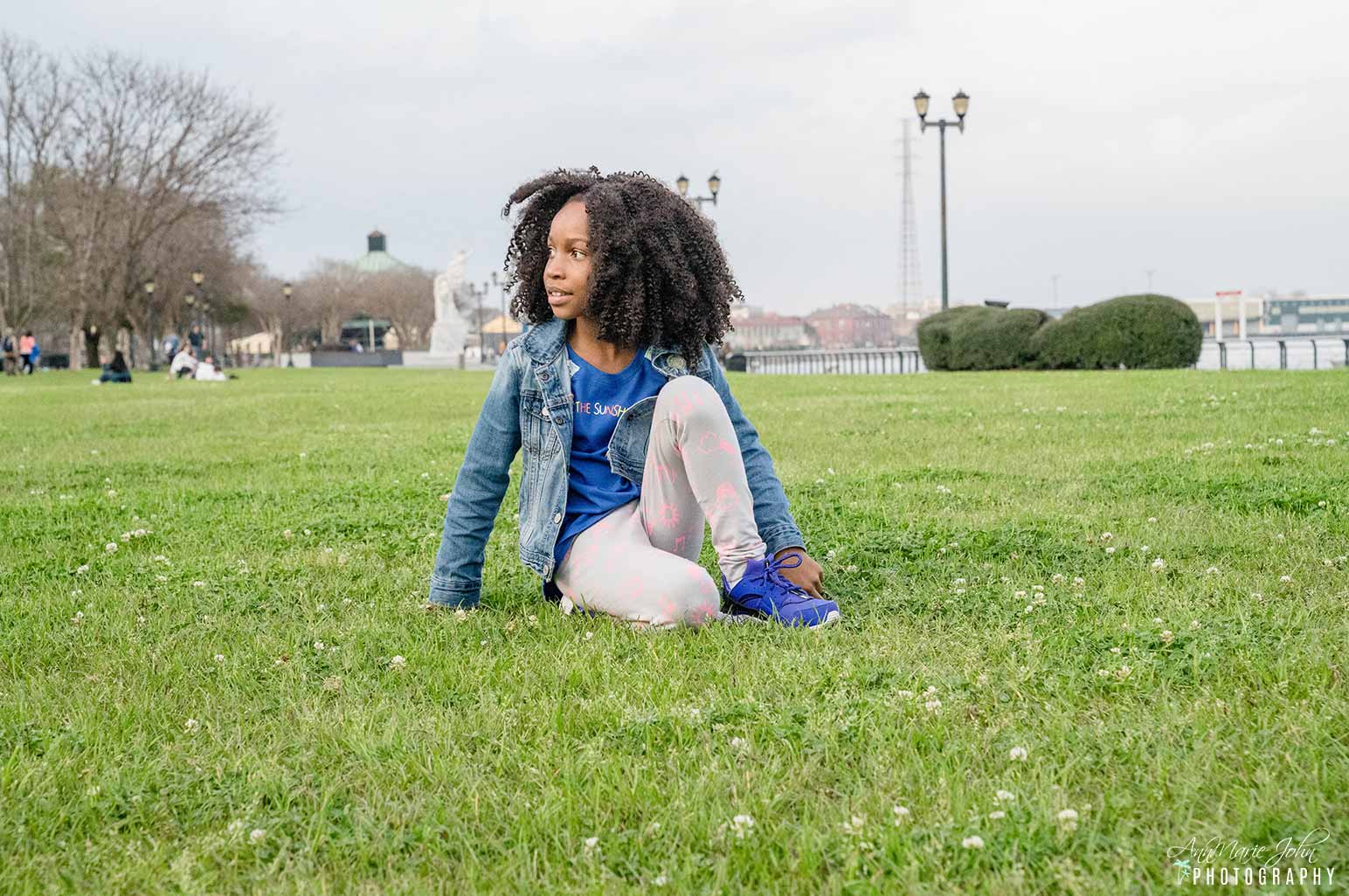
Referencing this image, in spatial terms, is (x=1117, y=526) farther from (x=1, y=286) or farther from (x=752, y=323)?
(x=752, y=323)

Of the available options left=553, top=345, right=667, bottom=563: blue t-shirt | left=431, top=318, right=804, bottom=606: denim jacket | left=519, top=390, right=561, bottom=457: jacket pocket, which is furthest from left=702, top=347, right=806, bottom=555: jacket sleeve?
left=519, top=390, right=561, bottom=457: jacket pocket

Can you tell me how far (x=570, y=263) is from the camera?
3963mm

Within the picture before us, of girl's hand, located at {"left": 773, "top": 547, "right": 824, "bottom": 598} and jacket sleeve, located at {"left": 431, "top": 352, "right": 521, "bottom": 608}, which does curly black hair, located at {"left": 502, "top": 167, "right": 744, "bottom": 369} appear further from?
girl's hand, located at {"left": 773, "top": 547, "right": 824, "bottom": 598}

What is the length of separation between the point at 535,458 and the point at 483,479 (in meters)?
0.19

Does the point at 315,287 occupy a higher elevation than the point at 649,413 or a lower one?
higher

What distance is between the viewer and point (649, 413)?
4074 mm

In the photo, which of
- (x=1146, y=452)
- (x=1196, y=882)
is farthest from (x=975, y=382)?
(x=1196, y=882)

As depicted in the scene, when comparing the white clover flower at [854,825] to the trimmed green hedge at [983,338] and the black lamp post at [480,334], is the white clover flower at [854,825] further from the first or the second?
the black lamp post at [480,334]

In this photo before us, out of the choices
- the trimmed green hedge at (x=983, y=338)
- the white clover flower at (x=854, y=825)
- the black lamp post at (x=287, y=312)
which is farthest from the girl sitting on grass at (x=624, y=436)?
the black lamp post at (x=287, y=312)

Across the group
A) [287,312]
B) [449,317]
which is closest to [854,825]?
[449,317]

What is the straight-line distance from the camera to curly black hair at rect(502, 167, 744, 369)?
3930 millimetres

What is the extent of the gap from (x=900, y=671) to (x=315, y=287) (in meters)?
105

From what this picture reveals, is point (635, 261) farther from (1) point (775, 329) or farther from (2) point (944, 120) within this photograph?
(1) point (775, 329)

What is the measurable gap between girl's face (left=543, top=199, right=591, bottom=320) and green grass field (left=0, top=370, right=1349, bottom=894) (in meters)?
1.05
